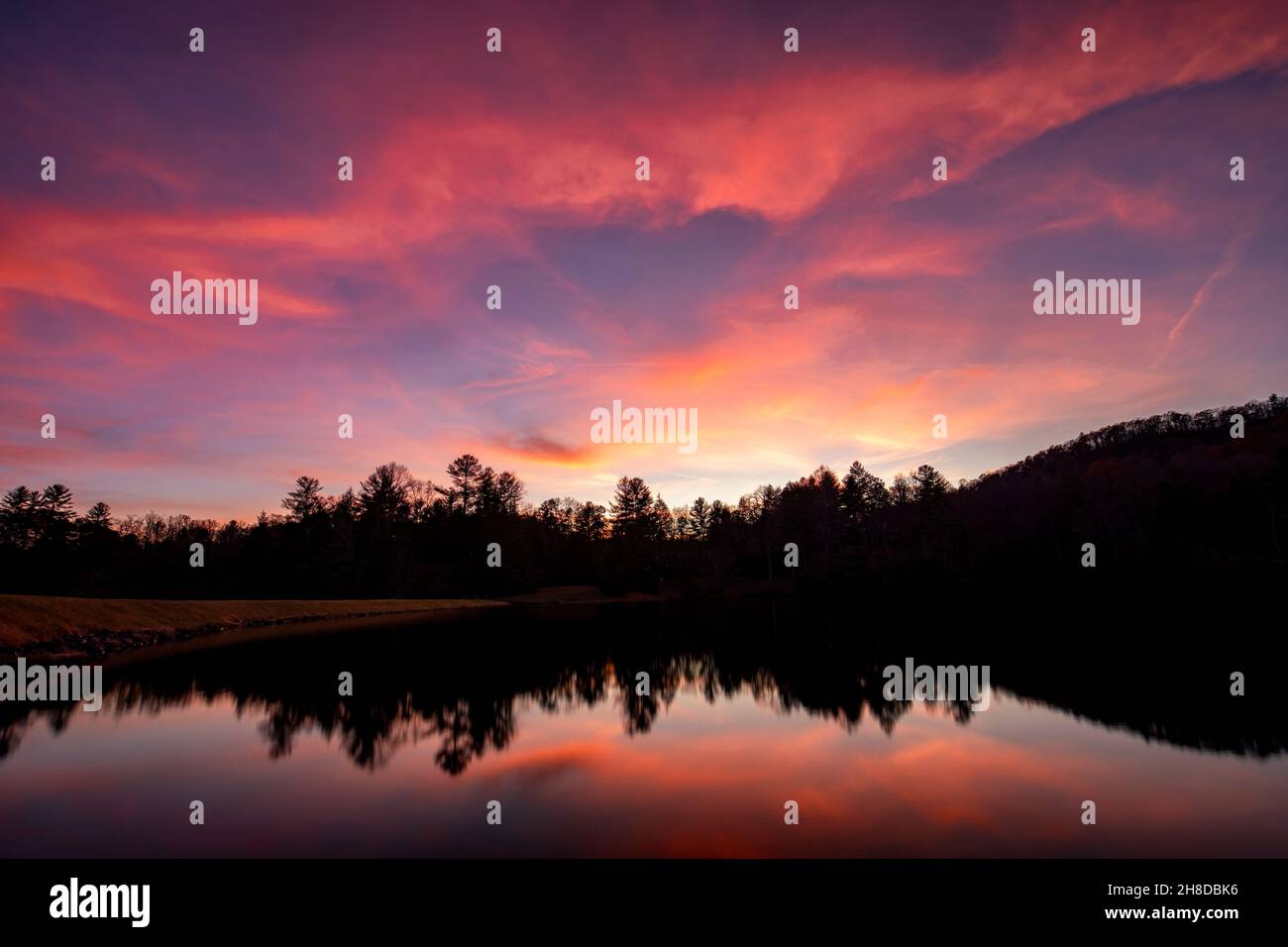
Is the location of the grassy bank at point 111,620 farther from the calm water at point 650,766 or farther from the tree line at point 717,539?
the tree line at point 717,539

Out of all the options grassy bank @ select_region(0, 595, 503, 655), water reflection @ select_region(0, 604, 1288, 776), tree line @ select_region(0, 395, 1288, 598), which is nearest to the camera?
water reflection @ select_region(0, 604, 1288, 776)

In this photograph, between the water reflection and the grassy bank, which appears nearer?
the water reflection

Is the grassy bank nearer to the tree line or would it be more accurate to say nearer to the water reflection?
the water reflection

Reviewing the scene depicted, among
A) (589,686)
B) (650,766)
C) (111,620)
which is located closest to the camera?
(650,766)

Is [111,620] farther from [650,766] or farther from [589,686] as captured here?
[650,766]

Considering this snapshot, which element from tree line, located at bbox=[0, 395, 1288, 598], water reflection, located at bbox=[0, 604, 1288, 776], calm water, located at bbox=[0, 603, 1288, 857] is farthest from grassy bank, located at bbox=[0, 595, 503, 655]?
tree line, located at bbox=[0, 395, 1288, 598]

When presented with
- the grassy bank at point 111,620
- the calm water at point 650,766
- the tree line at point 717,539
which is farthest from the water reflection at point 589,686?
the tree line at point 717,539

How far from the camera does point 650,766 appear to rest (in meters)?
11.8

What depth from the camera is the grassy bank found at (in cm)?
2591

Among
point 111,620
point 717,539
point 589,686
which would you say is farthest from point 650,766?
point 717,539

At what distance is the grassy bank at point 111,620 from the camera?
25906mm

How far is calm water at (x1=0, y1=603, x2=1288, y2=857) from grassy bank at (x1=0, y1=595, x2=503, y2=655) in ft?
20.7

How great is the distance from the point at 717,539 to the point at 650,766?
96.5m

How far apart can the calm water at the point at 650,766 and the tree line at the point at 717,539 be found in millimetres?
44567
